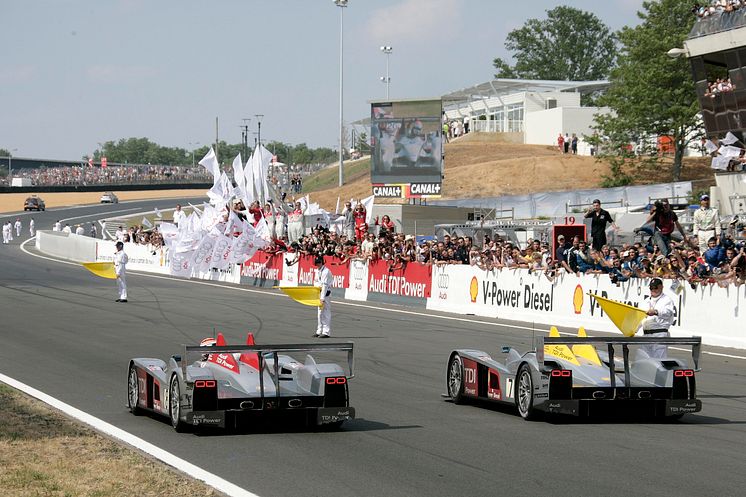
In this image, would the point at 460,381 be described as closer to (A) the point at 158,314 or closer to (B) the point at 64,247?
(A) the point at 158,314

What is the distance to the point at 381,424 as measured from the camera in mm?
11805

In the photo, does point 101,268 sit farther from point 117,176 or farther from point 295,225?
point 117,176

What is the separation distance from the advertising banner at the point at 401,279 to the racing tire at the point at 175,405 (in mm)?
20017

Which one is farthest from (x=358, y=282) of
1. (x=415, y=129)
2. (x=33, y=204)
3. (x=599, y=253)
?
(x=33, y=204)

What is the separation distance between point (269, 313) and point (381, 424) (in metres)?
17.0

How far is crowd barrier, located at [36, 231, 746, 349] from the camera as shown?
21797 mm

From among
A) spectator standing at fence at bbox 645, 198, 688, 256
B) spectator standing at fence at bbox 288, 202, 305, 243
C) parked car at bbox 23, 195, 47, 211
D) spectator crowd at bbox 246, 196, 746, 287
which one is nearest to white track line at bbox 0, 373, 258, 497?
spectator crowd at bbox 246, 196, 746, 287

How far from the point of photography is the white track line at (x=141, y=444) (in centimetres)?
851

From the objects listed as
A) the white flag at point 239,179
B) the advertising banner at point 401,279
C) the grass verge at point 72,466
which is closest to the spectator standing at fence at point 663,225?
the advertising banner at point 401,279

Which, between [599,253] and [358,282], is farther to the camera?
[358,282]

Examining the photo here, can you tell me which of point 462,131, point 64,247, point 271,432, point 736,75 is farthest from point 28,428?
point 462,131

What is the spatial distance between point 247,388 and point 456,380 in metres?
3.31

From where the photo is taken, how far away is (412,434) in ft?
36.5

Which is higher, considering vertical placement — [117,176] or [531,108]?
[531,108]
